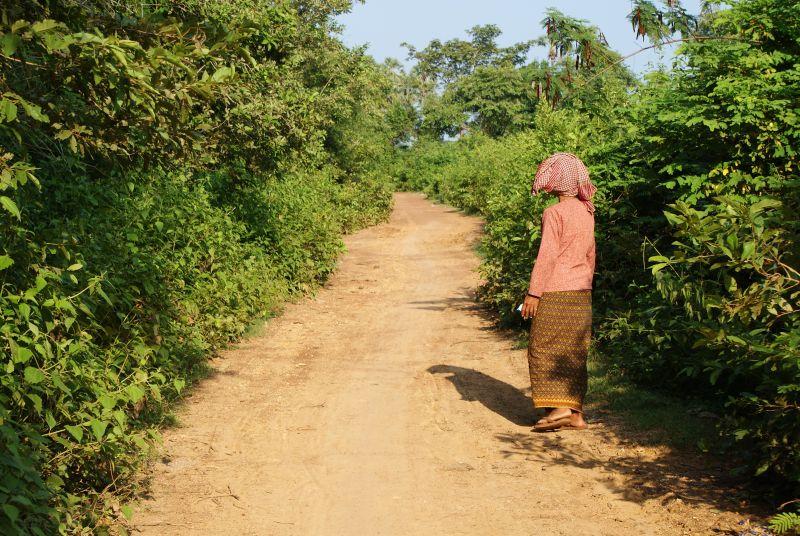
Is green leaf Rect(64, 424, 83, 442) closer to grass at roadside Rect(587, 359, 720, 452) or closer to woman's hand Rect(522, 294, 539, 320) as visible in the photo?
woman's hand Rect(522, 294, 539, 320)

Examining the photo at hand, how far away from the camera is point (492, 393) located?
298 inches

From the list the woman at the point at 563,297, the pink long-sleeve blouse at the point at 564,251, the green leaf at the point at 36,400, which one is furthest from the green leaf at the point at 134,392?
the pink long-sleeve blouse at the point at 564,251

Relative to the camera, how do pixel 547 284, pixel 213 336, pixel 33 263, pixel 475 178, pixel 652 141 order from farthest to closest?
pixel 475 178 → pixel 213 336 → pixel 652 141 → pixel 547 284 → pixel 33 263

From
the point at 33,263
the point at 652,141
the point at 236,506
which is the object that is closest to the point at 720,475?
the point at 236,506

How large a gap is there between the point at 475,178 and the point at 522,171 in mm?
18779

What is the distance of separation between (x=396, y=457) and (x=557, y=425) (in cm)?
135

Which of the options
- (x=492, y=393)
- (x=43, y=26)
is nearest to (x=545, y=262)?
(x=492, y=393)

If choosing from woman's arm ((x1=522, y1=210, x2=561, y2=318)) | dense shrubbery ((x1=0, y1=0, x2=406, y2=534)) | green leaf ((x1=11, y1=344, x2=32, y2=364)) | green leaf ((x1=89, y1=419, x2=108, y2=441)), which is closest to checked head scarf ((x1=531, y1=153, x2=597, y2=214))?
woman's arm ((x1=522, y1=210, x2=561, y2=318))

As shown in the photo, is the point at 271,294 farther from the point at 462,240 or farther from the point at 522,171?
the point at 462,240

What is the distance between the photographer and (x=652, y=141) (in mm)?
7617

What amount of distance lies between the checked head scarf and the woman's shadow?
180 centimetres

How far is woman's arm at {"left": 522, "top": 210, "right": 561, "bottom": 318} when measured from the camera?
6.46m

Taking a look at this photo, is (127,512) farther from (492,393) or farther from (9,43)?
(492,393)

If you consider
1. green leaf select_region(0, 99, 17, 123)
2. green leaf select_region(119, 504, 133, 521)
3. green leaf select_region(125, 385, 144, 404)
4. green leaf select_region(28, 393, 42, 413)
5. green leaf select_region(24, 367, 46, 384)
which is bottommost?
green leaf select_region(119, 504, 133, 521)
